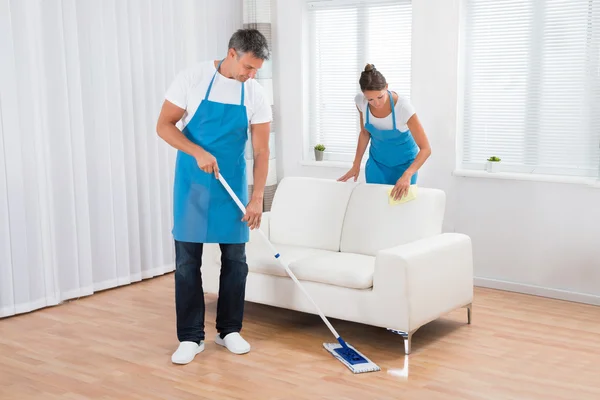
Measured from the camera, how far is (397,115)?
3.93m

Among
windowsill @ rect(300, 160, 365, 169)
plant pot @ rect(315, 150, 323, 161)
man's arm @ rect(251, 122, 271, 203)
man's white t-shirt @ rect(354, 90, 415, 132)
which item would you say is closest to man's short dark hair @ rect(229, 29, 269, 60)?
man's arm @ rect(251, 122, 271, 203)

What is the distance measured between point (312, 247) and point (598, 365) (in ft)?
5.10

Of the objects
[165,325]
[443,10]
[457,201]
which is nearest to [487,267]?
[457,201]

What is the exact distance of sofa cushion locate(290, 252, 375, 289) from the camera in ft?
11.3

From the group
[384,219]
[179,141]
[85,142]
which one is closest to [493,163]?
[384,219]

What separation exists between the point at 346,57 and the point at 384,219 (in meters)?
1.73

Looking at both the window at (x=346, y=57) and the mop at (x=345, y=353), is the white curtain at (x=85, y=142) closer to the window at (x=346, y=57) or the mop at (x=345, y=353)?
the window at (x=346, y=57)

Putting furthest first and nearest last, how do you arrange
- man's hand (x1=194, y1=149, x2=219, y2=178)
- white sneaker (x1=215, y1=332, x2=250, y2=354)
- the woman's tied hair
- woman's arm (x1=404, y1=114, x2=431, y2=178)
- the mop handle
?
woman's arm (x1=404, y1=114, x2=431, y2=178), the woman's tied hair, white sneaker (x1=215, y1=332, x2=250, y2=354), the mop handle, man's hand (x1=194, y1=149, x2=219, y2=178)

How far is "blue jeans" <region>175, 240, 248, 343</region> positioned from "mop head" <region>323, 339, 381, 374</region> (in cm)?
47

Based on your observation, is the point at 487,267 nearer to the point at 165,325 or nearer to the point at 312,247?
the point at 312,247

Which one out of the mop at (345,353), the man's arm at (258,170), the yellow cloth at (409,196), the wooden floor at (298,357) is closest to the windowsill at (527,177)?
the wooden floor at (298,357)

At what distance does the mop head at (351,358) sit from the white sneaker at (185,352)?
59 cm

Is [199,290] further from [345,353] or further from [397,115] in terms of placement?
[397,115]

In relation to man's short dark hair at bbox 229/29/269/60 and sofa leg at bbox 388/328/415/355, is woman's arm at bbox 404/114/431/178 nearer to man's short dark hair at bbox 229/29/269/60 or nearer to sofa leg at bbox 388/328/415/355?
sofa leg at bbox 388/328/415/355
